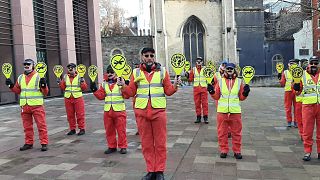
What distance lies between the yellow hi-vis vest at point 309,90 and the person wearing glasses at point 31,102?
529 cm

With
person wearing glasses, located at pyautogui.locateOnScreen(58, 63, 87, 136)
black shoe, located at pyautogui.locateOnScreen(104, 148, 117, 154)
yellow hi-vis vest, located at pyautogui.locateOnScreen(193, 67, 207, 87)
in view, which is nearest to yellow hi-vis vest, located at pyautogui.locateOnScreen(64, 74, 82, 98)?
person wearing glasses, located at pyautogui.locateOnScreen(58, 63, 87, 136)

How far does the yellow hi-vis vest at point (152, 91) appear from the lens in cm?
538

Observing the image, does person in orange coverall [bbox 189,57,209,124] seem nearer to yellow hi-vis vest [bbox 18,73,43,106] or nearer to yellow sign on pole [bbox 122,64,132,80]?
yellow hi-vis vest [bbox 18,73,43,106]

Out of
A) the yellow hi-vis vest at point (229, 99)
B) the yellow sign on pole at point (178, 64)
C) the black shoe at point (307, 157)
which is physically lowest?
the black shoe at point (307, 157)

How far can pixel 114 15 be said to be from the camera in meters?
55.7

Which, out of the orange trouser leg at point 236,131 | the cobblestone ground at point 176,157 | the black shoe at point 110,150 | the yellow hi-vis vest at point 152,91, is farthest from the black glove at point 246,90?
the black shoe at point 110,150

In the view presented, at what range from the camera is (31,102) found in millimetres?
7543

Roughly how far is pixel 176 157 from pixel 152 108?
1778mm

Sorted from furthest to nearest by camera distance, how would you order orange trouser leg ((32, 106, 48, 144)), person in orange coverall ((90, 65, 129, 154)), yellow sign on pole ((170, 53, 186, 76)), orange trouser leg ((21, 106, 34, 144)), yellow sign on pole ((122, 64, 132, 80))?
orange trouser leg ((21, 106, 34, 144))
orange trouser leg ((32, 106, 48, 144))
person in orange coverall ((90, 65, 129, 154))
yellow sign on pole ((170, 53, 186, 76))
yellow sign on pole ((122, 64, 132, 80))

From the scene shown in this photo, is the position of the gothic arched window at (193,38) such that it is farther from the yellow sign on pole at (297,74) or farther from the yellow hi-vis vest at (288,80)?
the yellow sign on pole at (297,74)

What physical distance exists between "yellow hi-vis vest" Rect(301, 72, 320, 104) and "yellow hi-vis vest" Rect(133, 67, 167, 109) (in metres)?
2.89

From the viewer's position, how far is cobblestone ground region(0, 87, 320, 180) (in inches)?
227

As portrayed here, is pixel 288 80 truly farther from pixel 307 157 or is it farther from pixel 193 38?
pixel 193 38

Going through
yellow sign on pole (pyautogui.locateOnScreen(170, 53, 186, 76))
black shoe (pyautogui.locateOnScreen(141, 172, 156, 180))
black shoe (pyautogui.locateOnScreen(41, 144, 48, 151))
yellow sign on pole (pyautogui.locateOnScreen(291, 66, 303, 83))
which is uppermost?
yellow sign on pole (pyautogui.locateOnScreen(170, 53, 186, 76))
